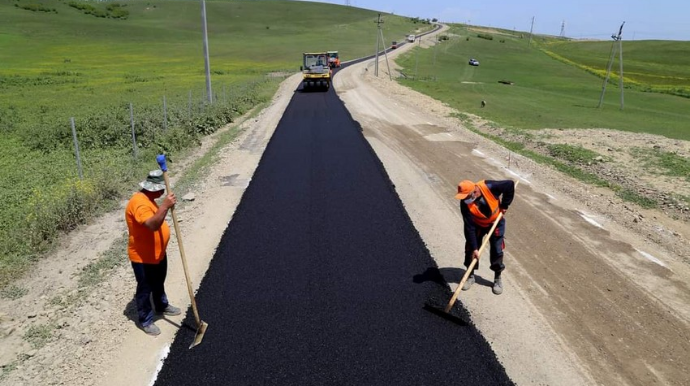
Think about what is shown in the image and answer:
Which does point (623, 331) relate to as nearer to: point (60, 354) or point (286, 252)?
point (286, 252)

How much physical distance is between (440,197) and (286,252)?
14.8ft

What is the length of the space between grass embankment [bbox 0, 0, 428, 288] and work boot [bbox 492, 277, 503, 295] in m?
7.16

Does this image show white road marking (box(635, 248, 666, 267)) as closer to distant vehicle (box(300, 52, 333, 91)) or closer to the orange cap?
the orange cap

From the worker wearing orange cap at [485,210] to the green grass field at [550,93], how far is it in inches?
619

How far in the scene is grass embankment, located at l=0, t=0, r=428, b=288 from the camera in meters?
9.55

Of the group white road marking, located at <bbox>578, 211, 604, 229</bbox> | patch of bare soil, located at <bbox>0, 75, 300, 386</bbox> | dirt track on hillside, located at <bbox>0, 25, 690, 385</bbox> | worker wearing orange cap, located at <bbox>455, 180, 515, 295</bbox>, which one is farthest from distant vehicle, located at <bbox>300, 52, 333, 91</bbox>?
worker wearing orange cap, located at <bbox>455, 180, 515, 295</bbox>

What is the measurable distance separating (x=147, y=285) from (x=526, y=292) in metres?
5.11

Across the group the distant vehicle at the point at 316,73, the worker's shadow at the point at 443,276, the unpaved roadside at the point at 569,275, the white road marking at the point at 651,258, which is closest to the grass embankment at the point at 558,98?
the unpaved roadside at the point at 569,275

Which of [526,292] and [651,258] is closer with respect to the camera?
[526,292]

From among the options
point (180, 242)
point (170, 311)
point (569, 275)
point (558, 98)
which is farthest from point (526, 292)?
point (558, 98)

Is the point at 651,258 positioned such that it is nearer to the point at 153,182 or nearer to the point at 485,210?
the point at 485,210

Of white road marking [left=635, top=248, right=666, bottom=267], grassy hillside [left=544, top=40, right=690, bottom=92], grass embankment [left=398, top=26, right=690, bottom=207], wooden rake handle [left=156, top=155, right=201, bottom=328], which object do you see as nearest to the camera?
wooden rake handle [left=156, top=155, right=201, bottom=328]

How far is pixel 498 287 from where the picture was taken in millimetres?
6590

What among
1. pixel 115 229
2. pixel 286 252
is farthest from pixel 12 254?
pixel 286 252
